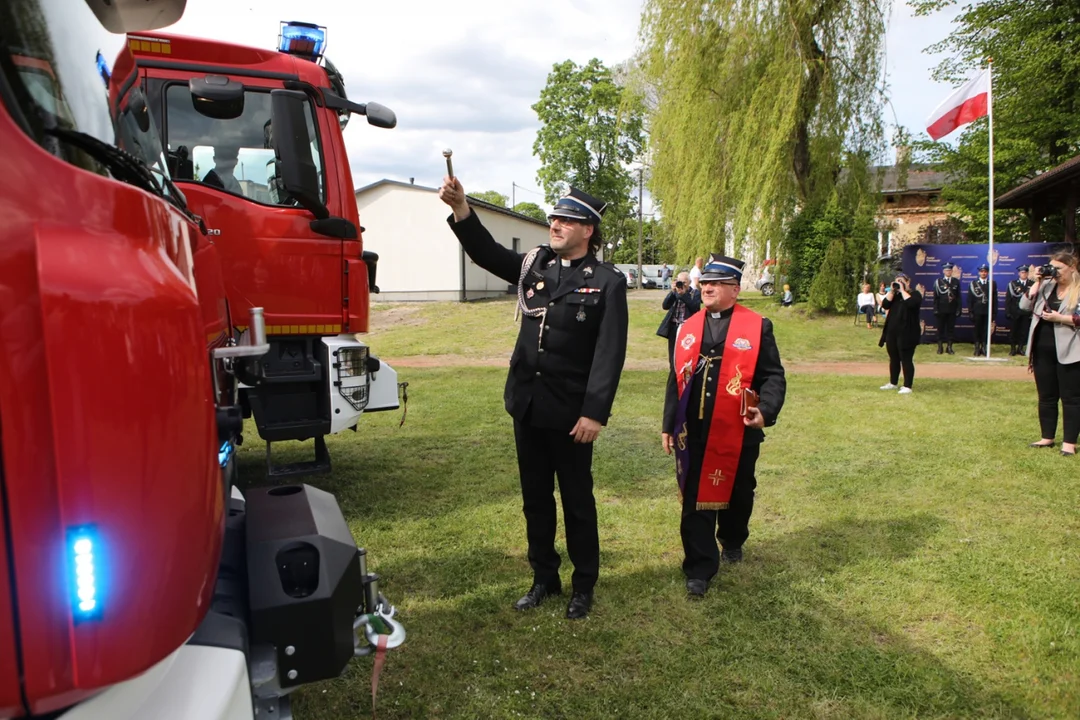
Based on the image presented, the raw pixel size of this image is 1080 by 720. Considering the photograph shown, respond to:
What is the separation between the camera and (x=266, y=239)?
4727 mm

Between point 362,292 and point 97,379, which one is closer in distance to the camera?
point 97,379

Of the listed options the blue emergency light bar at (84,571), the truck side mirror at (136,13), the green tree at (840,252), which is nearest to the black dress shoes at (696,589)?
the blue emergency light bar at (84,571)

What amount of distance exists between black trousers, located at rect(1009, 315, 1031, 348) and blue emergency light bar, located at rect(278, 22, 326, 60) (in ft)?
50.4

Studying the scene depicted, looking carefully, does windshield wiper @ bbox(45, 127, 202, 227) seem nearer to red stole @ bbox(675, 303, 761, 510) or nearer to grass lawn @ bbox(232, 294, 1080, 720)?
grass lawn @ bbox(232, 294, 1080, 720)

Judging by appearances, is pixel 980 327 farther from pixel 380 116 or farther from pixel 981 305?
pixel 380 116

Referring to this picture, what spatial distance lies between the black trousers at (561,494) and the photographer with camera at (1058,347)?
540 cm

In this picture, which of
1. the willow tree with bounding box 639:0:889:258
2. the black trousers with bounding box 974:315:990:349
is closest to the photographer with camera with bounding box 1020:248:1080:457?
the black trousers with bounding box 974:315:990:349

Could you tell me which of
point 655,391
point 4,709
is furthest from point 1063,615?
point 655,391

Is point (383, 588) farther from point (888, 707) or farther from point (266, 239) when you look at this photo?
point (888, 707)

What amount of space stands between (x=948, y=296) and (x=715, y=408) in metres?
14.7

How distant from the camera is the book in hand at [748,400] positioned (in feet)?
13.7

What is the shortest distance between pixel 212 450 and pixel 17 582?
15.1 inches

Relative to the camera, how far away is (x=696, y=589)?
13.8 ft

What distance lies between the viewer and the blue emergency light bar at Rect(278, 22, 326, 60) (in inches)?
203
